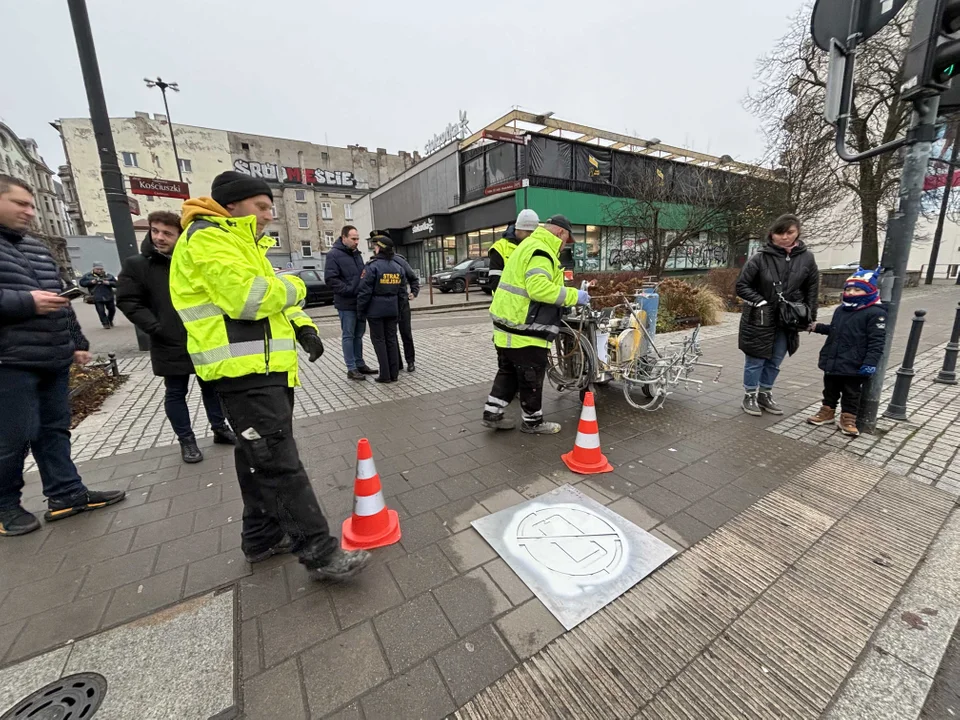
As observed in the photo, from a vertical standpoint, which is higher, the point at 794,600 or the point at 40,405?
the point at 40,405

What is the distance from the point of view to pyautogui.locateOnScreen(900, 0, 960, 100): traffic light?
9.95 ft

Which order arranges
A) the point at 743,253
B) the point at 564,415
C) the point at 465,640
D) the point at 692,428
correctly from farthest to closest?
the point at 743,253
the point at 564,415
the point at 692,428
the point at 465,640

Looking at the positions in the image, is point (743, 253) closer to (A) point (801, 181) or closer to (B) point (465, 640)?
(A) point (801, 181)

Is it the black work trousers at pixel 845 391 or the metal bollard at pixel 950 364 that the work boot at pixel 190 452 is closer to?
the black work trousers at pixel 845 391

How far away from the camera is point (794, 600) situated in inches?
79.0

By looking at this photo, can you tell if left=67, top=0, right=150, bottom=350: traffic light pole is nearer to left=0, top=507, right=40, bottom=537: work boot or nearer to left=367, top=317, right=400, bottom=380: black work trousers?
left=367, top=317, right=400, bottom=380: black work trousers

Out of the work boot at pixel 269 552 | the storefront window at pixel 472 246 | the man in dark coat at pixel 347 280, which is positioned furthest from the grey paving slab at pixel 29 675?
the storefront window at pixel 472 246

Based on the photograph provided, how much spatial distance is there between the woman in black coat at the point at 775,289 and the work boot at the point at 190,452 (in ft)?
16.8

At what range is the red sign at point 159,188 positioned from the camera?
632 cm

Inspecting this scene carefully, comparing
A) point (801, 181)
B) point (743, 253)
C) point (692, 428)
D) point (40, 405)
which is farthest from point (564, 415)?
point (743, 253)

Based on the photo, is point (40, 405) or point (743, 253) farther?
point (743, 253)

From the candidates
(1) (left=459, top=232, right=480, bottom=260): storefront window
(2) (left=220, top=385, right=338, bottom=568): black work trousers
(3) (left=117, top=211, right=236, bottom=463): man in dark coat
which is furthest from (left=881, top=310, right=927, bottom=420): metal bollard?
(1) (left=459, top=232, right=480, bottom=260): storefront window

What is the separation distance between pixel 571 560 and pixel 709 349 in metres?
6.64

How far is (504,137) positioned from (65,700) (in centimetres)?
2053
